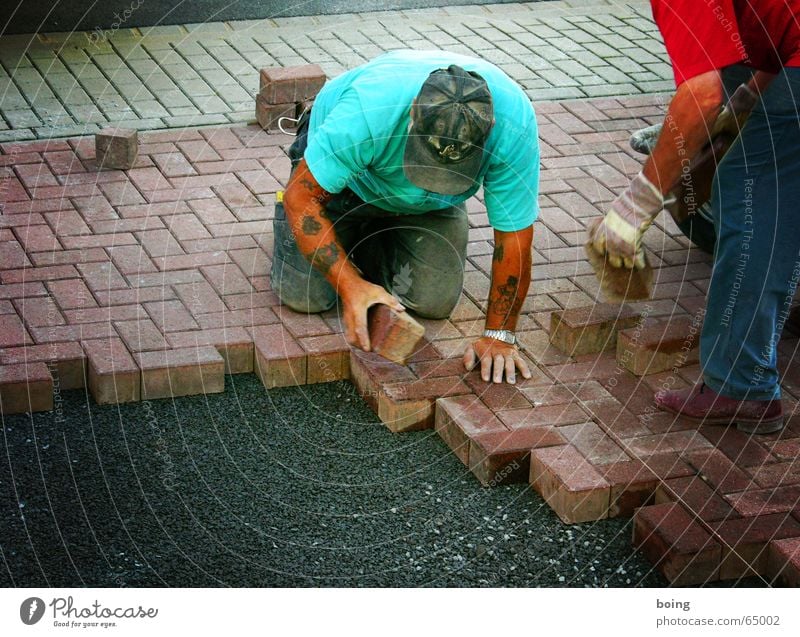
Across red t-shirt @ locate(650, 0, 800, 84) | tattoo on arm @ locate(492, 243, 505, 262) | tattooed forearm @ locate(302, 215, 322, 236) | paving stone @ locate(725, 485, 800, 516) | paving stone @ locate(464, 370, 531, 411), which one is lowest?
paving stone @ locate(464, 370, 531, 411)

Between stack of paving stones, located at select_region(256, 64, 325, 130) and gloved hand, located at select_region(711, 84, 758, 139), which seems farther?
stack of paving stones, located at select_region(256, 64, 325, 130)

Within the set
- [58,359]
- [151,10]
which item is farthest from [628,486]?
[151,10]

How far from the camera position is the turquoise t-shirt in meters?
4.05

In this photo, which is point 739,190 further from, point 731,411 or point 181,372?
point 181,372

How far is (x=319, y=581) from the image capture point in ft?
11.8

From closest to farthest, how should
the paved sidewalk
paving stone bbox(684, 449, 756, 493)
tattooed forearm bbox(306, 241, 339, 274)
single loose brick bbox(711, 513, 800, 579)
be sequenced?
single loose brick bbox(711, 513, 800, 579), paving stone bbox(684, 449, 756, 493), tattooed forearm bbox(306, 241, 339, 274), the paved sidewalk

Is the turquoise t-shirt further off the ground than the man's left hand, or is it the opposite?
the turquoise t-shirt

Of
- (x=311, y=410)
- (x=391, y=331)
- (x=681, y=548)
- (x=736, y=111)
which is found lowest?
(x=311, y=410)

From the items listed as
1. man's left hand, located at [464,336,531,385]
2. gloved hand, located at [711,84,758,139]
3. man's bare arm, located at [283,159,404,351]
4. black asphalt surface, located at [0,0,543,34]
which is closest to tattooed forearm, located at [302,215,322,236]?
man's bare arm, located at [283,159,404,351]

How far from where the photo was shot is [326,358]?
4480 mm

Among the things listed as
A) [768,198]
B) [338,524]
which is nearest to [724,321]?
[768,198]

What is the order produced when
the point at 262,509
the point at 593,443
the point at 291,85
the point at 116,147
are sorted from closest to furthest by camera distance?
the point at 262,509 → the point at 593,443 → the point at 116,147 → the point at 291,85

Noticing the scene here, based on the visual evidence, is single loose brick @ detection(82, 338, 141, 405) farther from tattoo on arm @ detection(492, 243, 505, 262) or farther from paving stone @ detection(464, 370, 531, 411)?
tattoo on arm @ detection(492, 243, 505, 262)

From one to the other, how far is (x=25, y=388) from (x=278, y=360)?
0.88 m
